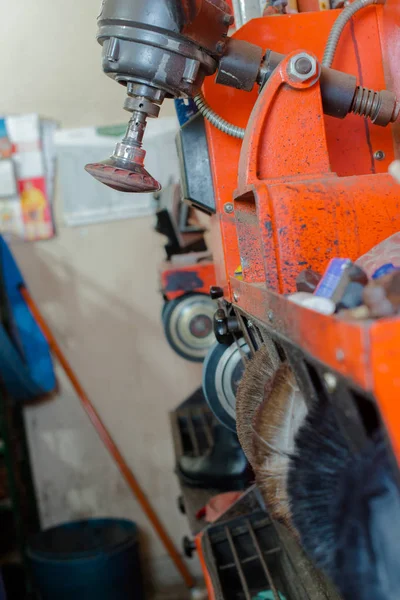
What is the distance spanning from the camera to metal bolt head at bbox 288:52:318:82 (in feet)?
3.04

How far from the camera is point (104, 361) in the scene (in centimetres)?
288

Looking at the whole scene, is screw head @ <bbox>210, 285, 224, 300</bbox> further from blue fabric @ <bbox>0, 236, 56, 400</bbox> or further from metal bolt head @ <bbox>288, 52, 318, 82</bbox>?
blue fabric @ <bbox>0, 236, 56, 400</bbox>

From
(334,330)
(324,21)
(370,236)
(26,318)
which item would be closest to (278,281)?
(370,236)

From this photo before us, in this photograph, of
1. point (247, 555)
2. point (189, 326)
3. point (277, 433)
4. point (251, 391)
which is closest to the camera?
point (277, 433)

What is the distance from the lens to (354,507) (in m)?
0.49

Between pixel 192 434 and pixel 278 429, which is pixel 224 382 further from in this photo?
pixel 192 434

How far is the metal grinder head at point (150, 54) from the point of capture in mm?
951

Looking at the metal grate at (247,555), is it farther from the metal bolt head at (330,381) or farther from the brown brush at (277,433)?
the metal bolt head at (330,381)

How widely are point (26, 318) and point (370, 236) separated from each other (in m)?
2.13

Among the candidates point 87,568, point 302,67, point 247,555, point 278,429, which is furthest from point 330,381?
point 87,568

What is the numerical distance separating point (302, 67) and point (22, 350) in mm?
Answer: 2023

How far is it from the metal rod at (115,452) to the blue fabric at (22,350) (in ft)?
0.13

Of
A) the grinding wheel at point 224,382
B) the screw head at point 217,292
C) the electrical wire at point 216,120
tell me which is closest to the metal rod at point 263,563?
the grinding wheel at point 224,382

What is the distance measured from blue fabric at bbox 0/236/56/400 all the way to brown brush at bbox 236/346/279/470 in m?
1.70
